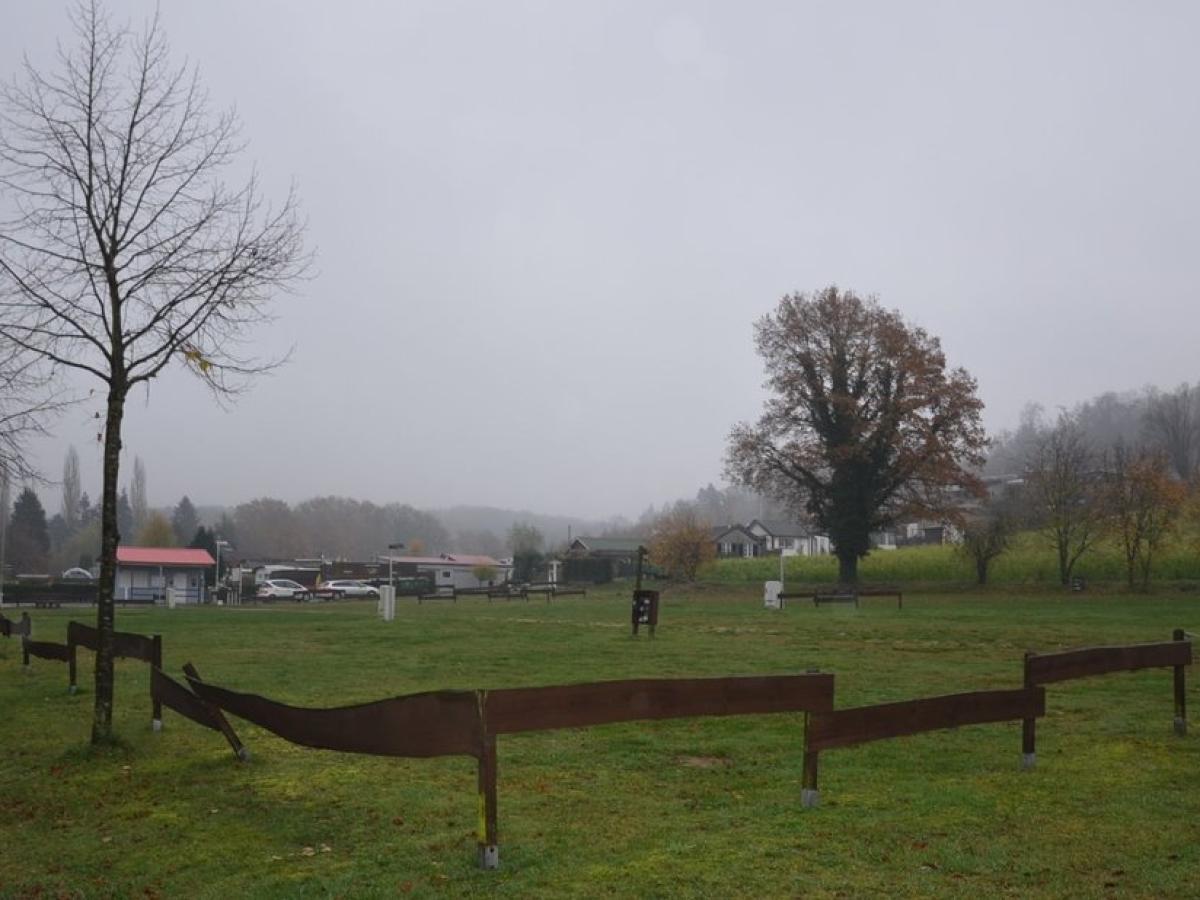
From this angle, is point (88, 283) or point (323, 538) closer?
point (88, 283)

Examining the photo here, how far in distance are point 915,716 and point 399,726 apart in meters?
3.91

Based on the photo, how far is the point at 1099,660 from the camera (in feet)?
32.0

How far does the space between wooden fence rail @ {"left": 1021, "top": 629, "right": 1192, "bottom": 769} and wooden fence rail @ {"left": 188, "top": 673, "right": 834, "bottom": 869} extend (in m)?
2.36

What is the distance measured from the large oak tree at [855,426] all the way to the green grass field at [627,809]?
37.8 m

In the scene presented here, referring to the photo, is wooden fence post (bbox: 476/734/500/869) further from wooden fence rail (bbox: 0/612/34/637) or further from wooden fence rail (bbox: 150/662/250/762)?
wooden fence rail (bbox: 0/612/34/637)

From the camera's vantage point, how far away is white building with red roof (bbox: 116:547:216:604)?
219 ft

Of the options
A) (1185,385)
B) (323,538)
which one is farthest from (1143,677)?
(323,538)

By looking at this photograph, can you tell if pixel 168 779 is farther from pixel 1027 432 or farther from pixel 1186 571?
pixel 1027 432

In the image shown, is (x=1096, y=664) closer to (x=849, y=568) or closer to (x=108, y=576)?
(x=108, y=576)

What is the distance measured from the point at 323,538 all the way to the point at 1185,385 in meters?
125

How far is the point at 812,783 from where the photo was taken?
24.5ft

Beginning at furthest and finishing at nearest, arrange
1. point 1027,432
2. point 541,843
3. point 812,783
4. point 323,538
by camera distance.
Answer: point 323,538, point 1027,432, point 812,783, point 541,843

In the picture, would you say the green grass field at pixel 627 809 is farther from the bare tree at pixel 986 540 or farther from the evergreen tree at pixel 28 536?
the evergreen tree at pixel 28 536

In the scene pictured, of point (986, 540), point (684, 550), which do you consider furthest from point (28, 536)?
point (986, 540)
